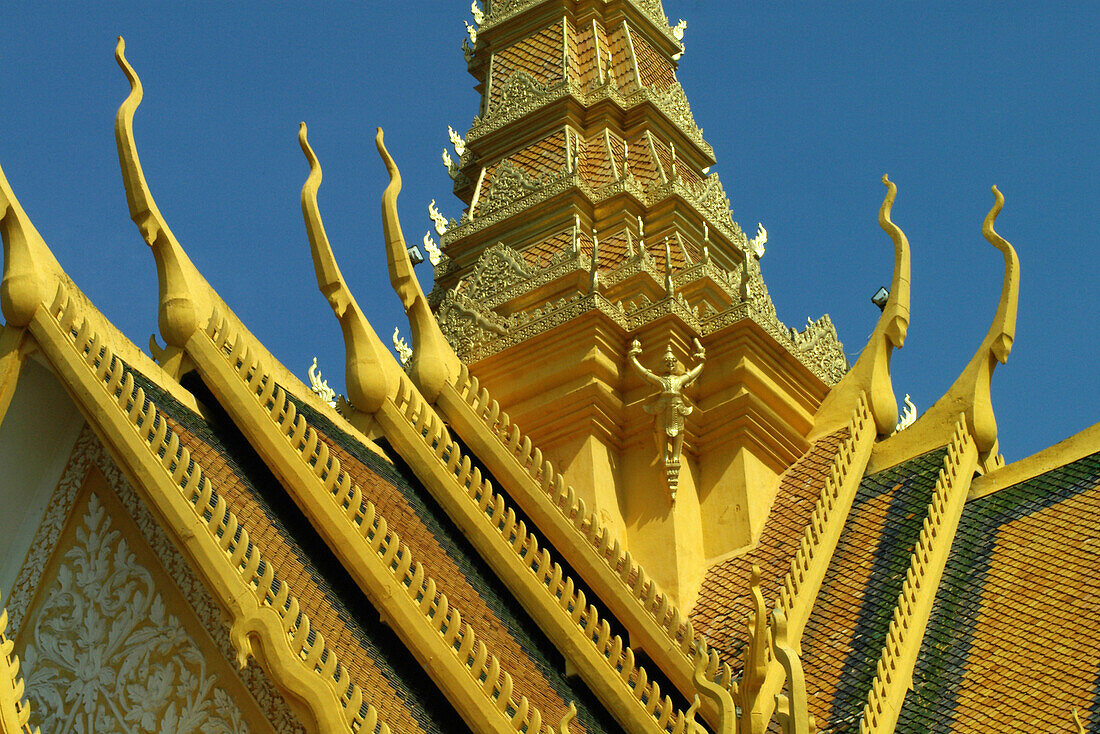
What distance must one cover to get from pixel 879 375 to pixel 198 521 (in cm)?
619

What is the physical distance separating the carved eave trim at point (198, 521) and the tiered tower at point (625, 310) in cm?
403

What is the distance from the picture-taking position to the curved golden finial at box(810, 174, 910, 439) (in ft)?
45.2

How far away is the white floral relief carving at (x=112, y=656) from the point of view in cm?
922

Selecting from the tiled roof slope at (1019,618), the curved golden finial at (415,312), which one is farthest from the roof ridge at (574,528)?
the tiled roof slope at (1019,618)

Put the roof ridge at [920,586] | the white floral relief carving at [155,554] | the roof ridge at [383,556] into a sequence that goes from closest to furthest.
→ the white floral relief carving at [155,554], the roof ridge at [383,556], the roof ridge at [920,586]

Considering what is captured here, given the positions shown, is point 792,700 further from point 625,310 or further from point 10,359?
point 625,310

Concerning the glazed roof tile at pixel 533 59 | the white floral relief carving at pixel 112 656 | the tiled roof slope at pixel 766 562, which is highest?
the glazed roof tile at pixel 533 59

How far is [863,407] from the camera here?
13.6m

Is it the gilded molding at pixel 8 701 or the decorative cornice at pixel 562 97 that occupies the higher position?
the decorative cornice at pixel 562 97

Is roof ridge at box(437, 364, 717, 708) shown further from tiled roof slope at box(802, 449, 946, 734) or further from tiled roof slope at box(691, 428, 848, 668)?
tiled roof slope at box(802, 449, 946, 734)

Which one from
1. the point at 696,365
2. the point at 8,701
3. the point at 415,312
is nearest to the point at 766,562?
the point at 696,365

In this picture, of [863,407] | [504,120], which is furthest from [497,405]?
[504,120]

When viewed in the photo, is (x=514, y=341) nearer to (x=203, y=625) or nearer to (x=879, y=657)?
(x=879, y=657)

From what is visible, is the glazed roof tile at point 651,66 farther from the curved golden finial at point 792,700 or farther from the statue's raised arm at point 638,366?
the curved golden finial at point 792,700
